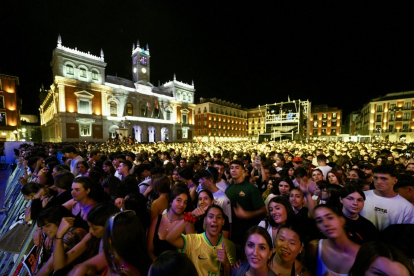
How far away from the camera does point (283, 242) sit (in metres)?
1.83

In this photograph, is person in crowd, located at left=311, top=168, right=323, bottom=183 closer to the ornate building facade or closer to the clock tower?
the ornate building facade

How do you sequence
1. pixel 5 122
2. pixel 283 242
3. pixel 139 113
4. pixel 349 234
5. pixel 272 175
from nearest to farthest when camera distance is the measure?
pixel 283 242 < pixel 349 234 < pixel 272 175 < pixel 5 122 < pixel 139 113

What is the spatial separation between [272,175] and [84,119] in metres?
34.7

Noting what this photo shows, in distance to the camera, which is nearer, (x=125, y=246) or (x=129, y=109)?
(x=125, y=246)

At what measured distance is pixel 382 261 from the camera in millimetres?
1275

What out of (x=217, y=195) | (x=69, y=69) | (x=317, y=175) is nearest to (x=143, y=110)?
(x=69, y=69)

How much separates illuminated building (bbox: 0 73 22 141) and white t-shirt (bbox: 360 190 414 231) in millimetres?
43105

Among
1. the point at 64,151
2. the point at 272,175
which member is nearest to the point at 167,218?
the point at 272,175

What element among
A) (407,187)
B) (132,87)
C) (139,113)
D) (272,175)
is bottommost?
(272,175)

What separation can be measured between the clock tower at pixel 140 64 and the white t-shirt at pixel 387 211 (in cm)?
4671

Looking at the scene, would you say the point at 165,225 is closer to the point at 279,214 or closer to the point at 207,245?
the point at 207,245

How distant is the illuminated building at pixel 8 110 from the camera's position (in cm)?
2895

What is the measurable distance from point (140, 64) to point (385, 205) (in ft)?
159

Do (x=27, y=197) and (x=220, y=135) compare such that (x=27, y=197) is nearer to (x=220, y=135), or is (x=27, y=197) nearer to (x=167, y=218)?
(x=167, y=218)
